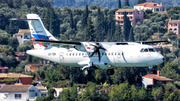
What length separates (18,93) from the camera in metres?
101

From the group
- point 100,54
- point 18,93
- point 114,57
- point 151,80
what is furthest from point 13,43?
point 114,57

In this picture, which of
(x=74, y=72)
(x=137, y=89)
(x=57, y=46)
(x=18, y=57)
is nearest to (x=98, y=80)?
(x=74, y=72)

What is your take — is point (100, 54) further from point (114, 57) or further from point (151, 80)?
point (151, 80)

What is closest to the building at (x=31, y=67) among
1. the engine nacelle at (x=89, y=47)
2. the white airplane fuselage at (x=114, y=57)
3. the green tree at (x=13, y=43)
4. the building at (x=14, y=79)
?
the building at (x=14, y=79)

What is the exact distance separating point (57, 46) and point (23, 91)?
52.6 m

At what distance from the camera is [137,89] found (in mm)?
107000

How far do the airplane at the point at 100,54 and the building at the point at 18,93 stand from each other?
47.0 m

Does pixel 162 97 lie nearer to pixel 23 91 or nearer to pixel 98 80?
pixel 98 80

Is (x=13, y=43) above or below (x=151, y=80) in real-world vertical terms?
above

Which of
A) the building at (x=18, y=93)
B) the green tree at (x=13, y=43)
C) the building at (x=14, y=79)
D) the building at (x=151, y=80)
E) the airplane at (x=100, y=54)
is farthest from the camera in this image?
the green tree at (x=13, y=43)

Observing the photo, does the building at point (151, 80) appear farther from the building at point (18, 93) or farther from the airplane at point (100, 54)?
the airplane at point (100, 54)

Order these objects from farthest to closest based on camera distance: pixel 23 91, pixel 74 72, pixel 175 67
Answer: pixel 175 67 < pixel 74 72 < pixel 23 91

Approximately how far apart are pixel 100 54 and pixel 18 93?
55.7 metres

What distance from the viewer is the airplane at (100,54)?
152ft
